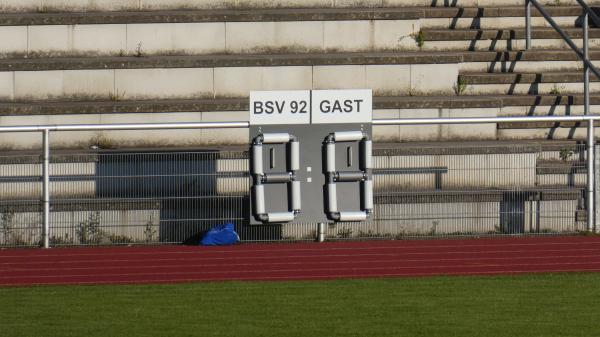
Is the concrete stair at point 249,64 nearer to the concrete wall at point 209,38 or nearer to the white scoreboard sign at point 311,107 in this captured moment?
the concrete wall at point 209,38

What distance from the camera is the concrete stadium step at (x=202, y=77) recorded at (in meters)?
20.4

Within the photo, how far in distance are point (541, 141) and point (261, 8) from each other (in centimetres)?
534

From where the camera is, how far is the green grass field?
1040 cm

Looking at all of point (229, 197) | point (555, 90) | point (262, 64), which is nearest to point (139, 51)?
point (262, 64)

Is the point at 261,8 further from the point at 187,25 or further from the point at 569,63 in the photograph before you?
the point at 569,63

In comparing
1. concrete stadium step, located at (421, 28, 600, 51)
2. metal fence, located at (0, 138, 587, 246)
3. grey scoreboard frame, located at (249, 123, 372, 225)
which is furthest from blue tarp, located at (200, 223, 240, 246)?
concrete stadium step, located at (421, 28, 600, 51)

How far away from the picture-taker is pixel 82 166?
1594 cm

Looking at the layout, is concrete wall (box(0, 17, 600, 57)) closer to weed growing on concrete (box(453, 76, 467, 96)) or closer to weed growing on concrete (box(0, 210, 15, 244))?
weed growing on concrete (box(453, 76, 467, 96))

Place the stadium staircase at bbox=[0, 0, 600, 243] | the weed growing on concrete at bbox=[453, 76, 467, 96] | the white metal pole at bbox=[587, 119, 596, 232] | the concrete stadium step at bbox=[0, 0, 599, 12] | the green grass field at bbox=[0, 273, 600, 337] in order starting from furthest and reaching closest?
the concrete stadium step at bbox=[0, 0, 599, 12], the weed growing on concrete at bbox=[453, 76, 467, 96], the stadium staircase at bbox=[0, 0, 600, 243], the white metal pole at bbox=[587, 119, 596, 232], the green grass field at bbox=[0, 273, 600, 337]

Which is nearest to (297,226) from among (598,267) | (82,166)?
(82,166)

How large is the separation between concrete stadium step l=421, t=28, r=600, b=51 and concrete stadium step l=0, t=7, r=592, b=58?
1.08ft

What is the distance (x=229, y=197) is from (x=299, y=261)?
1694 mm

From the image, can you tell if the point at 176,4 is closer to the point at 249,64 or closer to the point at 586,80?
the point at 249,64

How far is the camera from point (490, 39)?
21734 millimetres
